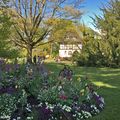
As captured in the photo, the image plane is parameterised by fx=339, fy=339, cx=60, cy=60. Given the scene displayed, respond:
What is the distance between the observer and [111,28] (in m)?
31.5

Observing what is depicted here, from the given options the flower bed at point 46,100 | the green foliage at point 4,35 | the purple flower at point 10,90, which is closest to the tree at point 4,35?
the green foliage at point 4,35

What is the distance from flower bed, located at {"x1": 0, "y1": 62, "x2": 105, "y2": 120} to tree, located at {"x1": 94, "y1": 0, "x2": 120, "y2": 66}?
22.5 metres

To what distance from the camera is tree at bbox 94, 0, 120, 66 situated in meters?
30.9

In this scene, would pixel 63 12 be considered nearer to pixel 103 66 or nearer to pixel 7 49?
pixel 103 66

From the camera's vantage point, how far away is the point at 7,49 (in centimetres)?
1820

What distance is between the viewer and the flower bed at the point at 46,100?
23.3ft

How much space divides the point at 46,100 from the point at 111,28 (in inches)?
977

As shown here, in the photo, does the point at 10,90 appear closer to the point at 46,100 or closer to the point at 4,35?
the point at 46,100

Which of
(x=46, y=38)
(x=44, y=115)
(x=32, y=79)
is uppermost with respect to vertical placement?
(x=46, y=38)

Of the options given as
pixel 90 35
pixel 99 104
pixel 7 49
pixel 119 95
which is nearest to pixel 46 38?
pixel 90 35

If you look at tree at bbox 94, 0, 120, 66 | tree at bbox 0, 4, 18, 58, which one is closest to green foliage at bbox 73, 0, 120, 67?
tree at bbox 94, 0, 120, 66

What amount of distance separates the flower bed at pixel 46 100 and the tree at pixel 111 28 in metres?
22.5

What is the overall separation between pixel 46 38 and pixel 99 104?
26319mm

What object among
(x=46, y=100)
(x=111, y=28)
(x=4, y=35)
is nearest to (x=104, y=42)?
(x=111, y=28)
